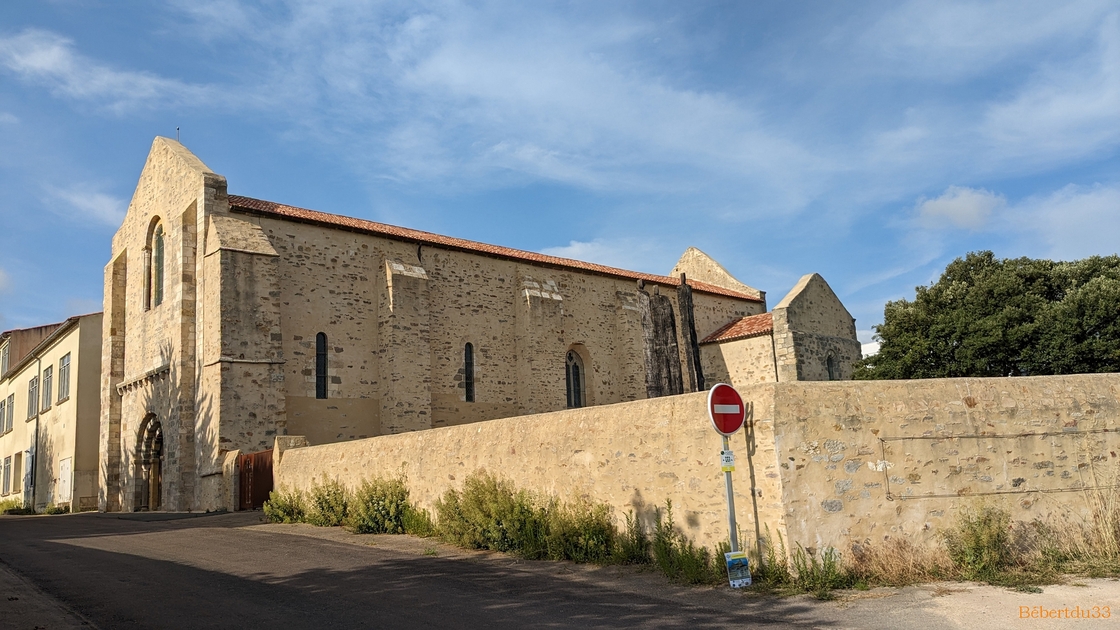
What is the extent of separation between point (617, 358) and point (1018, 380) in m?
20.4

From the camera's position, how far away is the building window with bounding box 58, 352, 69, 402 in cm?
2925

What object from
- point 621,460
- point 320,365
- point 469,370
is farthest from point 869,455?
point 469,370

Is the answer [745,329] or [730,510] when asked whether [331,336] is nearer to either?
[745,329]

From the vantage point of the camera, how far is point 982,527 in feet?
27.1

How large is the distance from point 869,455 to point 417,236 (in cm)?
1869

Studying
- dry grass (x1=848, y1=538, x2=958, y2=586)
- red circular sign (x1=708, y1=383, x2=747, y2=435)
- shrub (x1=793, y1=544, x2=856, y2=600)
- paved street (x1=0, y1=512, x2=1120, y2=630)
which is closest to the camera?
paved street (x1=0, y1=512, x2=1120, y2=630)

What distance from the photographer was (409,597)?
7.86m

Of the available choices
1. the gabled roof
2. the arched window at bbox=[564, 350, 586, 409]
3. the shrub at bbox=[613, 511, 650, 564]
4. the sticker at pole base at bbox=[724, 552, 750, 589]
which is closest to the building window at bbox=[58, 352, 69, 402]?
the arched window at bbox=[564, 350, 586, 409]

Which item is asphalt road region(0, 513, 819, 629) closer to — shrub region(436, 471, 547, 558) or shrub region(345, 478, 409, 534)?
shrub region(436, 471, 547, 558)

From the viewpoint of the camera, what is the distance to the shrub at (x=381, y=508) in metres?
13.3

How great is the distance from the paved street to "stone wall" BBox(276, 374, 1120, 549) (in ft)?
2.85

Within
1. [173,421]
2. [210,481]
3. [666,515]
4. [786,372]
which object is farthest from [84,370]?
[666,515]

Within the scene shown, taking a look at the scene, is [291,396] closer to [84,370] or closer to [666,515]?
[84,370]

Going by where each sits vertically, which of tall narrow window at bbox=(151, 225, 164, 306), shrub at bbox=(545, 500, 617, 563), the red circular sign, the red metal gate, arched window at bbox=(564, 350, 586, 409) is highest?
tall narrow window at bbox=(151, 225, 164, 306)
